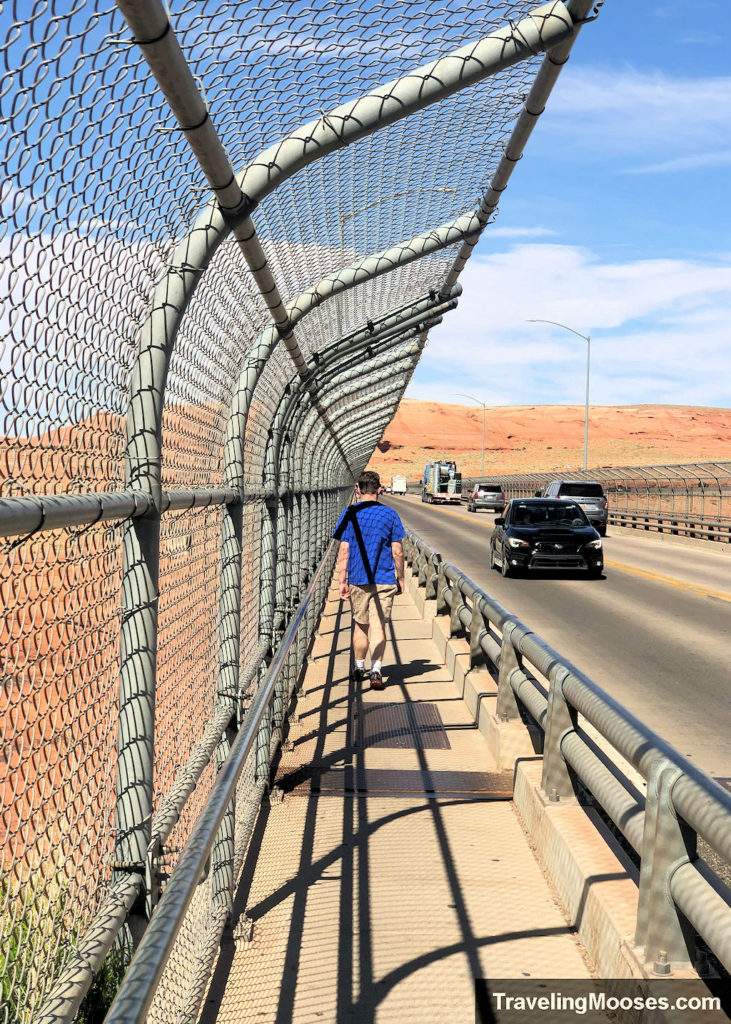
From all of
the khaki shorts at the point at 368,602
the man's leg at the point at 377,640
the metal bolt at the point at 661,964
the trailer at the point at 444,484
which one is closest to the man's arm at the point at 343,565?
the khaki shorts at the point at 368,602

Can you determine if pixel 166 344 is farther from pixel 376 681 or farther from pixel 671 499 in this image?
pixel 671 499

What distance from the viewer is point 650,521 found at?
42.4m

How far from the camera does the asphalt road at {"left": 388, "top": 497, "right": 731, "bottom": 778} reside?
912 cm

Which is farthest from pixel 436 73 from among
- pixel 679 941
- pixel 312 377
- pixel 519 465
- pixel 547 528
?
pixel 519 465

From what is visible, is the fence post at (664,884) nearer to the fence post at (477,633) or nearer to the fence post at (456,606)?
the fence post at (477,633)

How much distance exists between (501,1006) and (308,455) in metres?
8.55

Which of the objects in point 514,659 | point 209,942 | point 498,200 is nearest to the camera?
point 209,942

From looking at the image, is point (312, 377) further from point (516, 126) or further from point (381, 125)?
point (381, 125)

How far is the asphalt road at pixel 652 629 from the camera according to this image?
29.9 feet

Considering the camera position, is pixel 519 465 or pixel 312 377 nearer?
pixel 312 377

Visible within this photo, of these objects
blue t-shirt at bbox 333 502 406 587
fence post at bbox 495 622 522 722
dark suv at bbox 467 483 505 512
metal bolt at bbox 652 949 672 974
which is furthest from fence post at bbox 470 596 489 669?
dark suv at bbox 467 483 505 512

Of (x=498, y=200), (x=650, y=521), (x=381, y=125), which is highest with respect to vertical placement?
(x=498, y=200)

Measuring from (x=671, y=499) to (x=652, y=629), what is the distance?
27.6m

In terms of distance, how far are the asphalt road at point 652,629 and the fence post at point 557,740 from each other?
2167 millimetres
